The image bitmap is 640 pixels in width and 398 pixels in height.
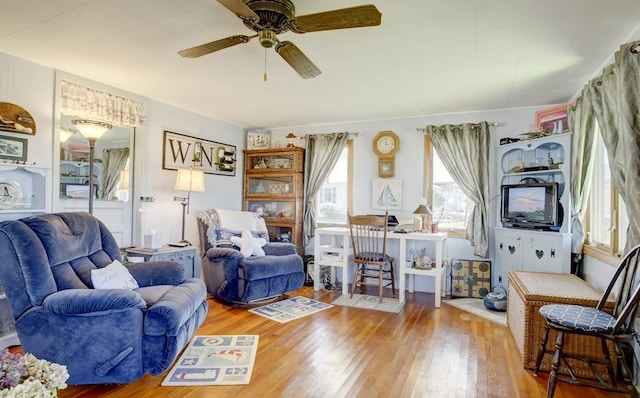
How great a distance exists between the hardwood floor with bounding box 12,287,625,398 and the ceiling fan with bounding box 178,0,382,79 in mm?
2072

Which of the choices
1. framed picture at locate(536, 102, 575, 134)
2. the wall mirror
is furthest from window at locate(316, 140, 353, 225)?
the wall mirror

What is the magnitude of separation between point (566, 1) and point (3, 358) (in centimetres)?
304

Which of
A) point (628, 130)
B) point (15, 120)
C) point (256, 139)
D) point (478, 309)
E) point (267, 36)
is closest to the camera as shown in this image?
point (267, 36)

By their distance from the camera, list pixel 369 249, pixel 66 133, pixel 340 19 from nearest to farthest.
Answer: pixel 340 19 < pixel 66 133 < pixel 369 249

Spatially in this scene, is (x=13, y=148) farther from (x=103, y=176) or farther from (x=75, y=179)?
(x=103, y=176)

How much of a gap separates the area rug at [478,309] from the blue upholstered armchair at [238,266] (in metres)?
1.82

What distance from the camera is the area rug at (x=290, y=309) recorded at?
11.8ft

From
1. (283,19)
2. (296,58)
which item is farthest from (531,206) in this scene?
(283,19)

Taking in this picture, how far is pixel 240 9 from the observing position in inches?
71.5

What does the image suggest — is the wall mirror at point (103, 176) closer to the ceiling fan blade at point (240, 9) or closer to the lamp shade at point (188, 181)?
the lamp shade at point (188, 181)

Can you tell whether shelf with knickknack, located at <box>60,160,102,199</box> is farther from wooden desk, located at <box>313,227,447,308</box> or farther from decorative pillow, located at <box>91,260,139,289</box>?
wooden desk, located at <box>313,227,447,308</box>

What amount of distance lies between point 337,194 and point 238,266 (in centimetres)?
203

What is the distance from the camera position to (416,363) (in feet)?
8.57

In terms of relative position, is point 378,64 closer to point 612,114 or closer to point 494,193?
point 612,114
